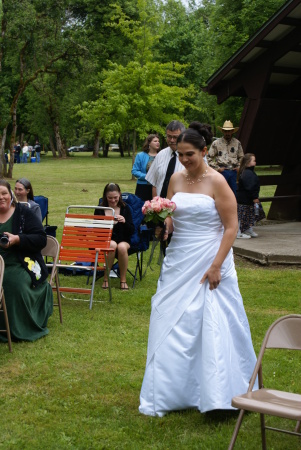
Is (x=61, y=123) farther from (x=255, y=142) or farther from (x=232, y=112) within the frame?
(x=255, y=142)

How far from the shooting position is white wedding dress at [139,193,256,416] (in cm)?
523

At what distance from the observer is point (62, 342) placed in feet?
24.2

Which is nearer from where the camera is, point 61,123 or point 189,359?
point 189,359

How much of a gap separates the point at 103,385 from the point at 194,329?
117cm

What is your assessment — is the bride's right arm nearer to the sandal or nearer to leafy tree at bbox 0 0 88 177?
the sandal

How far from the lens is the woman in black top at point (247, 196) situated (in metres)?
13.4

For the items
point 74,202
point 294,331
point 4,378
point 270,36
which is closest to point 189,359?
point 294,331

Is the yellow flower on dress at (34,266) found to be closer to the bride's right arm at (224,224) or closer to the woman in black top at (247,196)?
the bride's right arm at (224,224)

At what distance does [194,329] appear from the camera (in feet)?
17.6

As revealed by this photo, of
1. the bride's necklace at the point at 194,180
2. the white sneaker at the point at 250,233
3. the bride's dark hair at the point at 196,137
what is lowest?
the white sneaker at the point at 250,233

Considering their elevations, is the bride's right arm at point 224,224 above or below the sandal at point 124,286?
above

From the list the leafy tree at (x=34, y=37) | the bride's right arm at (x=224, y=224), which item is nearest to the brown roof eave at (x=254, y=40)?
the bride's right arm at (x=224, y=224)

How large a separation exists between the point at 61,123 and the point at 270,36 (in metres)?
52.7

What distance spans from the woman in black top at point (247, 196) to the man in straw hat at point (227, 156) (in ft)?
0.84
